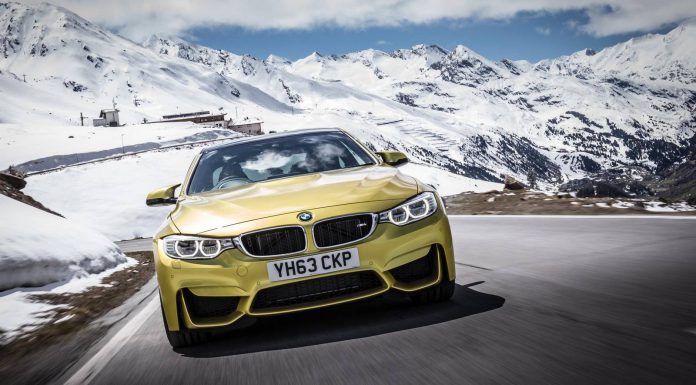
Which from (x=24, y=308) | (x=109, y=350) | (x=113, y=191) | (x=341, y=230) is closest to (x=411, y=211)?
(x=341, y=230)

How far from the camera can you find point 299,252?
3736 millimetres

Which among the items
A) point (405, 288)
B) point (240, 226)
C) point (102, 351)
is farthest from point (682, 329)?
point (102, 351)

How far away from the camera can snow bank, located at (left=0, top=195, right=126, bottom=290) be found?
6984 millimetres

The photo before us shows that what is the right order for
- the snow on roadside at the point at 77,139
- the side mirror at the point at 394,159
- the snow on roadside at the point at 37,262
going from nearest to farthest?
the side mirror at the point at 394,159
the snow on roadside at the point at 37,262
the snow on roadside at the point at 77,139

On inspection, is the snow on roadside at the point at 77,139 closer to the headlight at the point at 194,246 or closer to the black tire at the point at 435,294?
the headlight at the point at 194,246

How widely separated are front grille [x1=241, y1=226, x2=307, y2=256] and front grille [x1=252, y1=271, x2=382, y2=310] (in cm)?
22

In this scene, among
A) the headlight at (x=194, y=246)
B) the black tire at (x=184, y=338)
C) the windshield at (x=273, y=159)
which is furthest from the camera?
the windshield at (x=273, y=159)

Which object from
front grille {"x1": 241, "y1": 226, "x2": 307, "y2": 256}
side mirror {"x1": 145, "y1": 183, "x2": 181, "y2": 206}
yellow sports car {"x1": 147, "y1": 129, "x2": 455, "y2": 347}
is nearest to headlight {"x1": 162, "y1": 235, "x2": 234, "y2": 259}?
yellow sports car {"x1": 147, "y1": 129, "x2": 455, "y2": 347}

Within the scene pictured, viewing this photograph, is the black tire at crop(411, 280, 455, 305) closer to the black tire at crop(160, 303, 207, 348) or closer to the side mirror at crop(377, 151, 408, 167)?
the black tire at crop(160, 303, 207, 348)

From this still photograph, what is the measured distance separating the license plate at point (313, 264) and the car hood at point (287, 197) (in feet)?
1.02

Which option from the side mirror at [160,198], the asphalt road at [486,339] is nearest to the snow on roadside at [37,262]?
the asphalt road at [486,339]

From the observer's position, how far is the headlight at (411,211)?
12.7 ft

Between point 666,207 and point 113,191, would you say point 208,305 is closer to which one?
point 666,207

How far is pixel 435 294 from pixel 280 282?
1.13 metres
